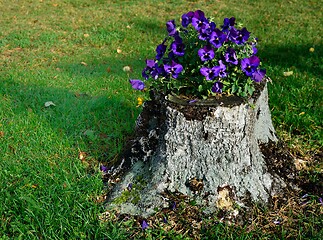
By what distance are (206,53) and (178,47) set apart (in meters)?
0.21

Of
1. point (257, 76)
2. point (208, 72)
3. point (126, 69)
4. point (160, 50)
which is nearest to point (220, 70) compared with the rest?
point (208, 72)

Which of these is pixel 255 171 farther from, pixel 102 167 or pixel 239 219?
pixel 102 167

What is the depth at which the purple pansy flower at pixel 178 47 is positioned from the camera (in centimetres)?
263

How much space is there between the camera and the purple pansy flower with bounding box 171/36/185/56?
104 inches

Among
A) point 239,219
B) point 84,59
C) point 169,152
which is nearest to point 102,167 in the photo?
point 169,152

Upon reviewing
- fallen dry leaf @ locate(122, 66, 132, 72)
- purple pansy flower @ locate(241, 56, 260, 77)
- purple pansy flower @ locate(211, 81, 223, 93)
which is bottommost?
fallen dry leaf @ locate(122, 66, 132, 72)

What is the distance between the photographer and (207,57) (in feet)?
8.36

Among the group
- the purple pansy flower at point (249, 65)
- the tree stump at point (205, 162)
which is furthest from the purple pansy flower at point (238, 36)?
the tree stump at point (205, 162)

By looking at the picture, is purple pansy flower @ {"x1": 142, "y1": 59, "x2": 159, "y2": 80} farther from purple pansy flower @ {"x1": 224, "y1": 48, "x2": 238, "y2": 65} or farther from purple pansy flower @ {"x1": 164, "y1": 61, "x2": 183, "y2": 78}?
purple pansy flower @ {"x1": 224, "y1": 48, "x2": 238, "y2": 65}

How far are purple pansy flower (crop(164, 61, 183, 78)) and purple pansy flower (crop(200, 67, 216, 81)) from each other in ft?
0.48

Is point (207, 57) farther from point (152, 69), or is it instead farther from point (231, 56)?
point (152, 69)

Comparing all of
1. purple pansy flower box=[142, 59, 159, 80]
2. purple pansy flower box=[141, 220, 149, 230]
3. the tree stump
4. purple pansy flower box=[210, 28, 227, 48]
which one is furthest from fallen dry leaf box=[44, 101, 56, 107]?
purple pansy flower box=[210, 28, 227, 48]

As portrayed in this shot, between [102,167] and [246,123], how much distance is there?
1141mm

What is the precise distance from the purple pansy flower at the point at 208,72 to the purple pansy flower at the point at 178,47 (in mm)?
194
